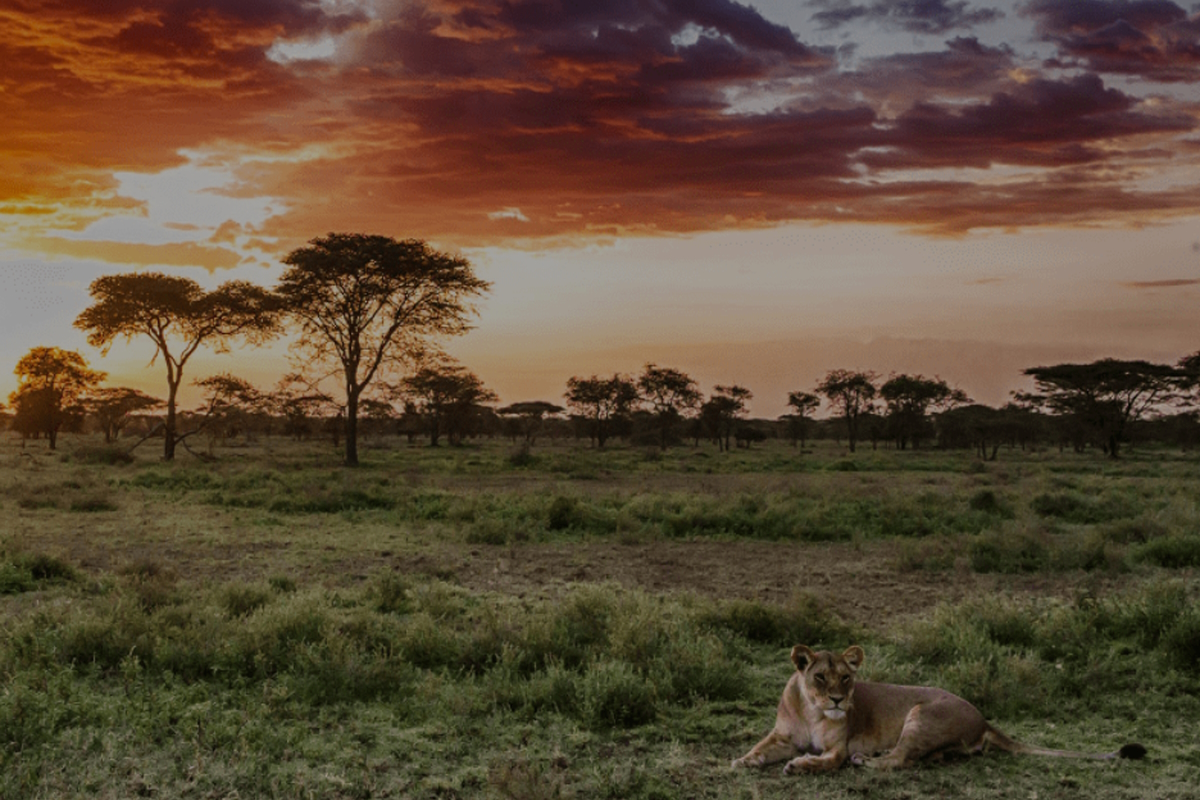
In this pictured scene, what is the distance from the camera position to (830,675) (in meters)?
5.38

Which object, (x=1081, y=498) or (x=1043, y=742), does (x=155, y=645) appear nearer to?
(x=1043, y=742)

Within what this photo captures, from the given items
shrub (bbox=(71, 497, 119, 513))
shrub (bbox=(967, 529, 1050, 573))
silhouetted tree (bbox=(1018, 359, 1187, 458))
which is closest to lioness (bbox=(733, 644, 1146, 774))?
shrub (bbox=(967, 529, 1050, 573))

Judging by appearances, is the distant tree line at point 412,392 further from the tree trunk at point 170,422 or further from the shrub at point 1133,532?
the shrub at point 1133,532

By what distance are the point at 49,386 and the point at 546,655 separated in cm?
7415

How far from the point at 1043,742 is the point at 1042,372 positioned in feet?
239

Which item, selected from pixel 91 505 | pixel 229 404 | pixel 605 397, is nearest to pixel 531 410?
pixel 605 397

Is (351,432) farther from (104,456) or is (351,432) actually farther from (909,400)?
(909,400)

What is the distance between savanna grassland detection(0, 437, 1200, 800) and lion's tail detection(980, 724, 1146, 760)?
0.10m

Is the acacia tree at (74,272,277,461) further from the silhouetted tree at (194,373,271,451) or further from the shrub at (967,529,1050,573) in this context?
the shrub at (967,529,1050,573)

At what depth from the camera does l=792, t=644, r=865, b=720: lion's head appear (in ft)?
17.6

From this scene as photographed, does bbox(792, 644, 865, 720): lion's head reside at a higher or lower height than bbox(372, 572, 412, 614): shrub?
higher

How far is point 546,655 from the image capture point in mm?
7664

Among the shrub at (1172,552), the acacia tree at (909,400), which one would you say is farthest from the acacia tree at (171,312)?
the acacia tree at (909,400)

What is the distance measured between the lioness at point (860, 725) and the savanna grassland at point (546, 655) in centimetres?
12
